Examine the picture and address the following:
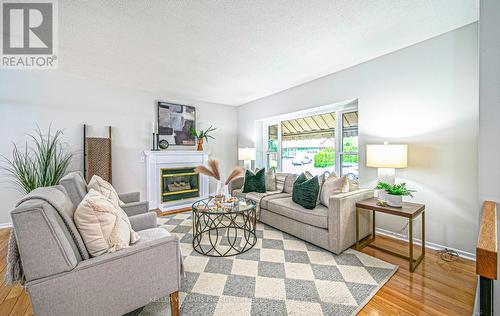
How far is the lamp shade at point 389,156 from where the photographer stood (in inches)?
88.4

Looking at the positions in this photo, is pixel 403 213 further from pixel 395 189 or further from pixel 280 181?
pixel 280 181

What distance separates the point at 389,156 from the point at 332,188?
0.73 metres

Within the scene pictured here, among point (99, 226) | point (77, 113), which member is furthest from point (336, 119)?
point (77, 113)

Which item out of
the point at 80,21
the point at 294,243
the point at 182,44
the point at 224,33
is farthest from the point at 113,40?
the point at 294,243

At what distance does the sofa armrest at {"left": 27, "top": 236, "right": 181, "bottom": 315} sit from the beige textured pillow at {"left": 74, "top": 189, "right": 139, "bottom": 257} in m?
0.06

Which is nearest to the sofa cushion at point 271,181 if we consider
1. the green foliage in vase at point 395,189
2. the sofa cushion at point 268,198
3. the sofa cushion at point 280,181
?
the sofa cushion at point 280,181

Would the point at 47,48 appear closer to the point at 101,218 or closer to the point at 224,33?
the point at 224,33

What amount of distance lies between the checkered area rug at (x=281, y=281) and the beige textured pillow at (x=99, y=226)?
728mm

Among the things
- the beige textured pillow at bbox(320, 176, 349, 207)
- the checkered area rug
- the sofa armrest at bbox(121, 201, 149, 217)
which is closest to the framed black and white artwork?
the sofa armrest at bbox(121, 201, 149, 217)

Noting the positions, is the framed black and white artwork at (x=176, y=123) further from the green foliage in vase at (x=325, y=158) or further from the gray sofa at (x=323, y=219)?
the green foliage in vase at (x=325, y=158)

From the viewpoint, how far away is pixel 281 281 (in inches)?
69.9

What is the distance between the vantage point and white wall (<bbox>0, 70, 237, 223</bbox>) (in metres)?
3.08

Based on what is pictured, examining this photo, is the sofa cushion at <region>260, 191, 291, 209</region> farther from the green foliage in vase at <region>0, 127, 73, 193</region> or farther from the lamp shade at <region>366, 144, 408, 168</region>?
the green foliage in vase at <region>0, 127, 73, 193</region>

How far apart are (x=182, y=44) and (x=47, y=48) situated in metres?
1.76
